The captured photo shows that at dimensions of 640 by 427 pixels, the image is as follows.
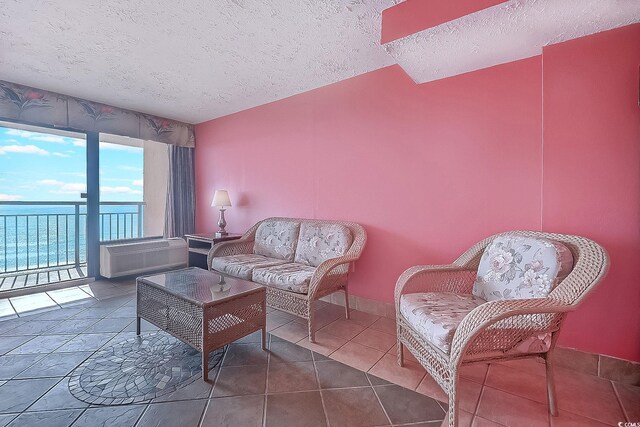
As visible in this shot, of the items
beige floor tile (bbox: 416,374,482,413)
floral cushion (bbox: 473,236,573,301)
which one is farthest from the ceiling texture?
beige floor tile (bbox: 416,374,482,413)

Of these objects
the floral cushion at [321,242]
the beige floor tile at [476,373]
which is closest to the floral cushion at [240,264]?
the floral cushion at [321,242]

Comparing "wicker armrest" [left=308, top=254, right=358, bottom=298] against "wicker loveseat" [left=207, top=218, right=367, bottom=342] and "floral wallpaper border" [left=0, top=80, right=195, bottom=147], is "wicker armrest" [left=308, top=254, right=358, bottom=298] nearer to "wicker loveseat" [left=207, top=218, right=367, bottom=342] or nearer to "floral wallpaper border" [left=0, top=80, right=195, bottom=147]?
"wicker loveseat" [left=207, top=218, right=367, bottom=342]

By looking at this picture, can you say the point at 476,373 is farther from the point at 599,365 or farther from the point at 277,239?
the point at 277,239

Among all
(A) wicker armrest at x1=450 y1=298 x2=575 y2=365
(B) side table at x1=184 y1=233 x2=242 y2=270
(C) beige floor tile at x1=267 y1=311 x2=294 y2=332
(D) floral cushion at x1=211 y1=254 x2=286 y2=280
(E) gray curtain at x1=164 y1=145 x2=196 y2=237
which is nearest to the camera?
(A) wicker armrest at x1=450 y1=298 x2=575 y2=365

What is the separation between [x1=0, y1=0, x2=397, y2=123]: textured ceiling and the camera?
1.82 metres

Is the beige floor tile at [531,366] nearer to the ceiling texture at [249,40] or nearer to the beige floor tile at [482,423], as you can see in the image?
the beige floor tile at [482,423]

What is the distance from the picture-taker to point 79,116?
3357mm

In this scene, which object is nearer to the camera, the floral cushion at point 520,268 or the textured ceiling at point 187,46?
the floral cushion at point 520,268

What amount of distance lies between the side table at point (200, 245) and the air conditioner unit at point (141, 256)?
2.00 feet

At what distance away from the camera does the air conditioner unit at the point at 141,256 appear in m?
3.62

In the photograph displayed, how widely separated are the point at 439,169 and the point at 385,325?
1.45 meters

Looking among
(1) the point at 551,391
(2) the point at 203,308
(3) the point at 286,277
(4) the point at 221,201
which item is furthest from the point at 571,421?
(4) the point at 221,201

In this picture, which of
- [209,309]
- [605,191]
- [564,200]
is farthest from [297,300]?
[605,191]

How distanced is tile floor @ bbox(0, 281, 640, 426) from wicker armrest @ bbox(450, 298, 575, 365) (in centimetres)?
45
